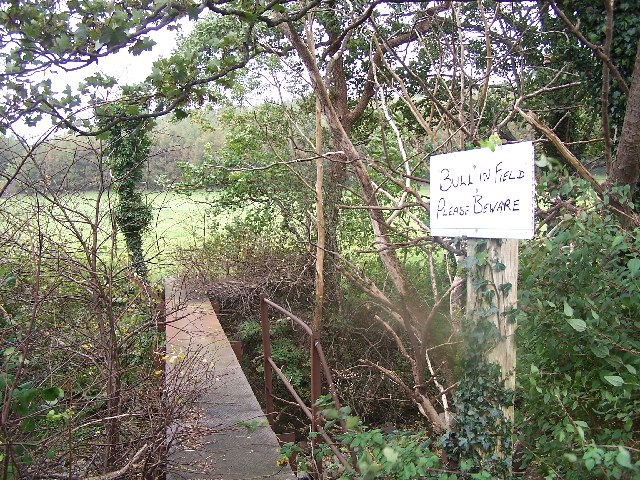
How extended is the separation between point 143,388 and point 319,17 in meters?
8.59

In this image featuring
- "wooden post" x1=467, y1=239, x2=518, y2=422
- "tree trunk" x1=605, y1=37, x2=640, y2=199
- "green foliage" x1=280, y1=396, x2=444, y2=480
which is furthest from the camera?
"tree trunk" x1=605, y1=37, x2=640, y2=199

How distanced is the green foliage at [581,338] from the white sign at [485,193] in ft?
0.66

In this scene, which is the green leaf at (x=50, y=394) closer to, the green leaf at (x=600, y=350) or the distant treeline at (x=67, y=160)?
the distant treeline at (x=67, y=160)

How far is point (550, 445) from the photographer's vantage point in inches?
96.6

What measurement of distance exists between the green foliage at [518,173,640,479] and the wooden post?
0.08 metres

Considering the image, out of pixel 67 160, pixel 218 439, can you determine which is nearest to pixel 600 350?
pixel 218 439

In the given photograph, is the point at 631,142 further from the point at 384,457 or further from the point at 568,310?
the point at 384,457

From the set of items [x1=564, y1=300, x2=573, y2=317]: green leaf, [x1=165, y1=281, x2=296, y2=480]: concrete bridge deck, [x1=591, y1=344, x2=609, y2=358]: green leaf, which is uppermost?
[x1=564, y1=300, x2=573, y2=317]: green leaf

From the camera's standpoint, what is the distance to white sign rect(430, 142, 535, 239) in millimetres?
2389

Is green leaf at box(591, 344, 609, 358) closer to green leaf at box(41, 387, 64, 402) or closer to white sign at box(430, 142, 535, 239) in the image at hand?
white sign at box(430, 142, 535, 239)

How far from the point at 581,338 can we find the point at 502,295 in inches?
13.8

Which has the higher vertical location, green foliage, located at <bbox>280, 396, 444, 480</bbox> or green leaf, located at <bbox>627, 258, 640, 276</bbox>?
green leaf, located at <bbox>627, 258, 640, 276</bbox>

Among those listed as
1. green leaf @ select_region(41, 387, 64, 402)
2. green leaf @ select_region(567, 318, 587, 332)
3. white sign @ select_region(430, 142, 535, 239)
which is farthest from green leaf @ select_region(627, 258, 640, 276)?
green leaf @ select_region(41, 387, 64, 402)

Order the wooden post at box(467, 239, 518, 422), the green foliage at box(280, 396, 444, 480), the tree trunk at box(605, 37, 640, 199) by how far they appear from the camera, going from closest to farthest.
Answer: the green foliage at box(280, 396, 444, 480) → the wooden post at box(467, 239, 518, 422) → the tree trunk at box(605, 37, 640, 199)
